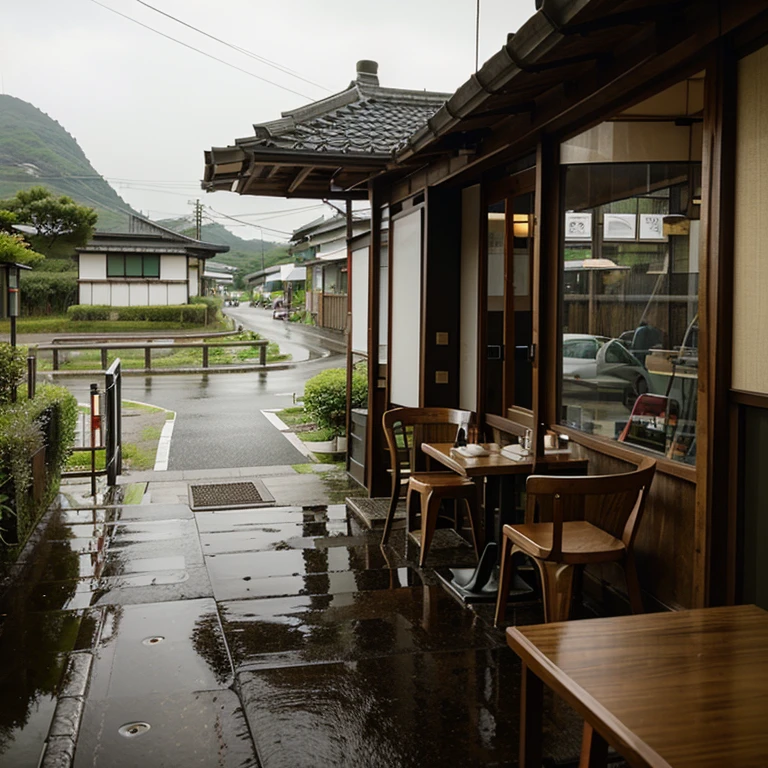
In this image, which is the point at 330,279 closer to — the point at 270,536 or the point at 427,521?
the point at 270,536

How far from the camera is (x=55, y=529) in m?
6.46

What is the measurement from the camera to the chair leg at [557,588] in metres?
3.83

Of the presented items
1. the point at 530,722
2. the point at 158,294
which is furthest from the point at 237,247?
the point at 530,722

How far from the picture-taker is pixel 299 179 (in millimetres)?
7586

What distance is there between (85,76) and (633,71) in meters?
144

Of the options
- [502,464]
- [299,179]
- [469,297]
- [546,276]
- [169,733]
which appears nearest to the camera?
[169,733]

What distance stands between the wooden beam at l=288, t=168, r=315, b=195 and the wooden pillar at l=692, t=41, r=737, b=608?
4430mm

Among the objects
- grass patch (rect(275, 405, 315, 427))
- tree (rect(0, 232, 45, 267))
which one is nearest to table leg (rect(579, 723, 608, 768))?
tree (rect(0, 232, 45, 267))

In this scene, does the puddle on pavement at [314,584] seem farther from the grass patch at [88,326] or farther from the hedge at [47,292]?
the hedge at [47,292]

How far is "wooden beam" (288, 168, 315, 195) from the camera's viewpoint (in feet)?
23.9

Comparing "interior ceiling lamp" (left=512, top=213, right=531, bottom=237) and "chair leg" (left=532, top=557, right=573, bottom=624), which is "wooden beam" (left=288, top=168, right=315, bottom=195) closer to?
"interior ceiling lamp" (left=512, top=213, right=531, bottom=237)

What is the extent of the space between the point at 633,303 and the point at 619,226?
1.64 feet

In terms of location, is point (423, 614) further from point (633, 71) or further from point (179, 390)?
point (179, 390)

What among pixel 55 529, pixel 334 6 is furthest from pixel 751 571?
pixel 334 6
